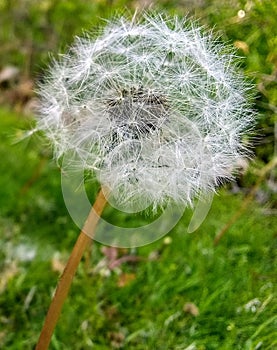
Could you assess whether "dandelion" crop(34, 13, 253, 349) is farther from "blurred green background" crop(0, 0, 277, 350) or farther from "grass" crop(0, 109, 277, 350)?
"grass" crop(0, 109, 277, 350)

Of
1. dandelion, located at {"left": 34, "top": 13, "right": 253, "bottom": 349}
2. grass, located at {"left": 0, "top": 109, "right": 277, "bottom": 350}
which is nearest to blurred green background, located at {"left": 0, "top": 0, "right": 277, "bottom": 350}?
grass, located at {"left": 0, "top": 109, "right": 277, "bottom": 350}

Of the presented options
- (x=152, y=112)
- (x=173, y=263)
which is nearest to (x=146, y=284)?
(x=173, y=263)

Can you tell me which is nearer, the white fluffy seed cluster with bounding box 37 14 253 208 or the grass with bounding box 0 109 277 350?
the white fluffy seed cluster with bounding box 37 14 253 208

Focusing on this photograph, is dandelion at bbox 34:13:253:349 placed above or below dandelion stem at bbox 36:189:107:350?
above

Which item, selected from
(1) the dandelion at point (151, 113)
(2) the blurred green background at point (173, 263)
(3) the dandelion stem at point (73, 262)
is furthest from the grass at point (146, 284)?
(1) the dandelion at point (151, 113)

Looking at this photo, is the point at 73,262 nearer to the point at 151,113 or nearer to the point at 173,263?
the point at 151,113

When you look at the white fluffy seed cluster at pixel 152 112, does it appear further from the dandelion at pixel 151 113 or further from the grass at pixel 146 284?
the grass at pixel 146 284

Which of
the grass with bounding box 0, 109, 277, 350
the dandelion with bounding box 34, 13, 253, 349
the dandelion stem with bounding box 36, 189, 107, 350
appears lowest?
the grass with bounding box 0, 109, 277, 350
